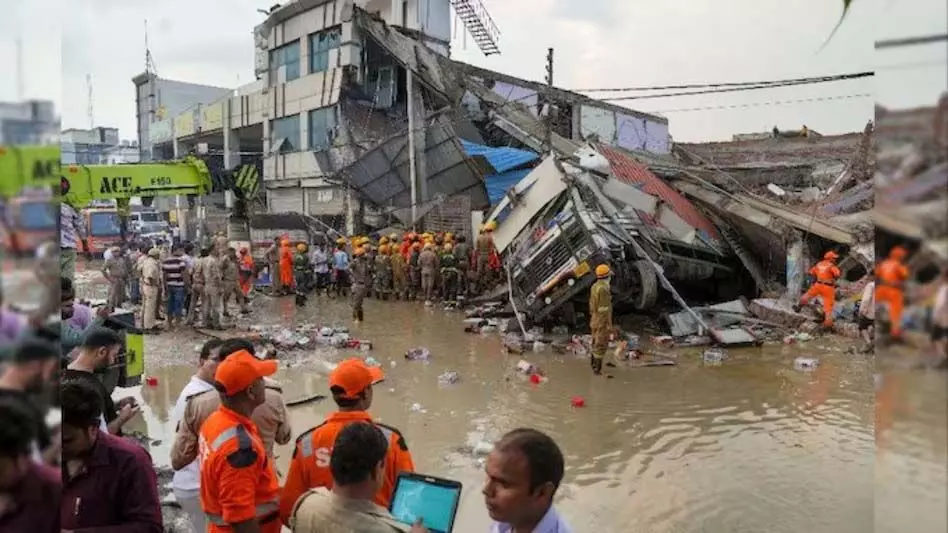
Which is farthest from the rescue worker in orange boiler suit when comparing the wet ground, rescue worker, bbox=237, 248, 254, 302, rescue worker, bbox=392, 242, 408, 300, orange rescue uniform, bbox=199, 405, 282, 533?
orange rescue uniform, bbox=199, 405, 282, 533

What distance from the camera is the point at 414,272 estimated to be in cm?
1527

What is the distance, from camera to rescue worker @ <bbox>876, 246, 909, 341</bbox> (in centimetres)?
111

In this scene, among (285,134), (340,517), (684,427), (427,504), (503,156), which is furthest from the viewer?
(285,134)

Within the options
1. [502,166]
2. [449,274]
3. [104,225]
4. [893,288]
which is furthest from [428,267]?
[104,225]

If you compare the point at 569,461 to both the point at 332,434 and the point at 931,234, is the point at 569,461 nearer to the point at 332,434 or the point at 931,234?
the point at 332,434

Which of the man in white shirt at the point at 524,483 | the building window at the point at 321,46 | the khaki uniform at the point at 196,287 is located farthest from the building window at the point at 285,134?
the man in white shirt at the point at 524,483

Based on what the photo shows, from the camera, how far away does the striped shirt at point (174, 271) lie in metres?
11.0

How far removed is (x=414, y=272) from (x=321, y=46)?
13287mm

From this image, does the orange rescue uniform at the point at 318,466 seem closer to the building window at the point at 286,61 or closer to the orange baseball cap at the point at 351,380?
the orange baseball cap at the point at 351,380

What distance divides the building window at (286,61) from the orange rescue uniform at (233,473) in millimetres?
25234

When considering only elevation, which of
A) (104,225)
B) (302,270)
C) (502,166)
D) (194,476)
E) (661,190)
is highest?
(502,166)

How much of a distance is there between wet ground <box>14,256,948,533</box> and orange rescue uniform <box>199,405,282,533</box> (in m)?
1.98

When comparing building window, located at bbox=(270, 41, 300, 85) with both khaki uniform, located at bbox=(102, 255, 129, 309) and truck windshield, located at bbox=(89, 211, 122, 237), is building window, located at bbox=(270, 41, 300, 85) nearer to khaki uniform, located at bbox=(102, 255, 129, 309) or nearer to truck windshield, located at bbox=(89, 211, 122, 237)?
truck windshield, located at bbox=(89, 211, 122, 237)

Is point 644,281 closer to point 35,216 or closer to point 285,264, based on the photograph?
point 285,264
